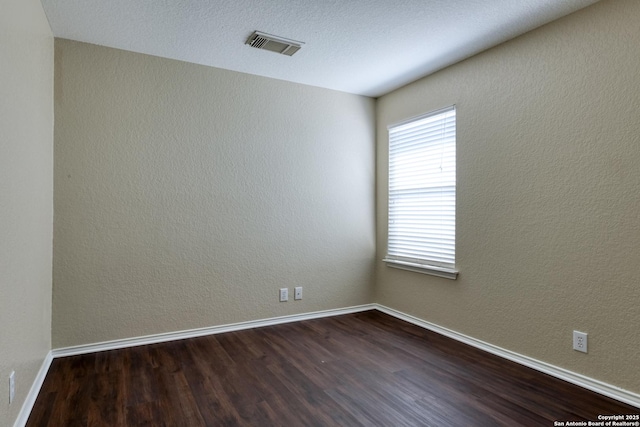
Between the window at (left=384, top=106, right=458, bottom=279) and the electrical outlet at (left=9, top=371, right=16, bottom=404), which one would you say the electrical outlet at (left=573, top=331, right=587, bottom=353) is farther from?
the electrical outlet at (left=9, top=371, right=16, bottom=404)

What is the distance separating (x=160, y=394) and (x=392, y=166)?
9.96 ft

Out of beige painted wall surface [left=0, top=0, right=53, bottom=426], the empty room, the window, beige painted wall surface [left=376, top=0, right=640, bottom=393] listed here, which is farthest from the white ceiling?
the window

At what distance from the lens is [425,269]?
→ 11.4 ft

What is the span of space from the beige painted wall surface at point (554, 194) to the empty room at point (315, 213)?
0.04 ft

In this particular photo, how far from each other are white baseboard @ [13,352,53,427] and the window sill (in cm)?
309

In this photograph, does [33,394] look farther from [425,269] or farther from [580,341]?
Answer: [580,341]

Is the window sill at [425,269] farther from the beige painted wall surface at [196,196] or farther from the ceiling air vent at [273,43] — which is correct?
the ceiling air vent at [273,43]

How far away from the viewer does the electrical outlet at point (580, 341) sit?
7.55 feet

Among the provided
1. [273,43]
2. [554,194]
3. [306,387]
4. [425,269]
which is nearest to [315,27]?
[273,43]

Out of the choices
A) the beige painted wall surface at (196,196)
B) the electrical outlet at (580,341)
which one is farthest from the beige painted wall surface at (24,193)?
the electrical outlet at (580,341)

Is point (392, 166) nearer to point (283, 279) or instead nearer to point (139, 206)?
point (283, 279)

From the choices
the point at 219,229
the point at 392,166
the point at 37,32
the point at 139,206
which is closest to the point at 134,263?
the point at 139,206

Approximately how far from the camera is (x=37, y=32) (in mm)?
2246

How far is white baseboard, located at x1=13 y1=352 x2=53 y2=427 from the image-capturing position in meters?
1.86
